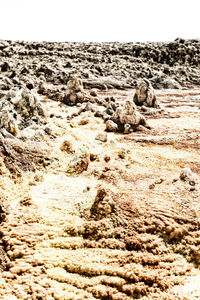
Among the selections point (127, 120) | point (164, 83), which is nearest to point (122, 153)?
point (127, 120)

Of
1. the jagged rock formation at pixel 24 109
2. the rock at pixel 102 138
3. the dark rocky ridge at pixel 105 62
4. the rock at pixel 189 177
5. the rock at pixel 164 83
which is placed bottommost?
the rock at pixel 102 138

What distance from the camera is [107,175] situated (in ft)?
10.9

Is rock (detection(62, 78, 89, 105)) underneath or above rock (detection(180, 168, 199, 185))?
above

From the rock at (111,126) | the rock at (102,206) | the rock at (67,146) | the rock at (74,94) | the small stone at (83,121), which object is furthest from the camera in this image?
the rock at (74,94)

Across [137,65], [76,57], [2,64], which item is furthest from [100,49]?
[2,64]

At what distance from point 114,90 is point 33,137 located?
8392mm

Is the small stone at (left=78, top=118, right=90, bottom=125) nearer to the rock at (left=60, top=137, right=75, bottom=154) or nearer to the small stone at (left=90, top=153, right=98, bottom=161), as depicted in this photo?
the rock at (left=60, top=137, right=75, bottom=154)

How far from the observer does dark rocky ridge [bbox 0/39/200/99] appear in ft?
42.7

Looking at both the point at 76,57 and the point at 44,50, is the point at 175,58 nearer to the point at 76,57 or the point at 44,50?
the point at 76,57

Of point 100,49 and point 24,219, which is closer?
point 24,219

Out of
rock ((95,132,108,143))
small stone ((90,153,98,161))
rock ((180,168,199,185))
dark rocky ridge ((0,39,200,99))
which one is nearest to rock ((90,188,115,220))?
rock ((180,168,199,185))

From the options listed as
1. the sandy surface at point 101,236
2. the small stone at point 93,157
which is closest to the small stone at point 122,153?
the small stone at point 93,157

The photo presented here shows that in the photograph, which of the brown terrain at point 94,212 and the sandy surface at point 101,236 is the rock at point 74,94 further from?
the sandy surface at point 101,236

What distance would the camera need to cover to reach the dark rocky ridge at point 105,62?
13008 mm
